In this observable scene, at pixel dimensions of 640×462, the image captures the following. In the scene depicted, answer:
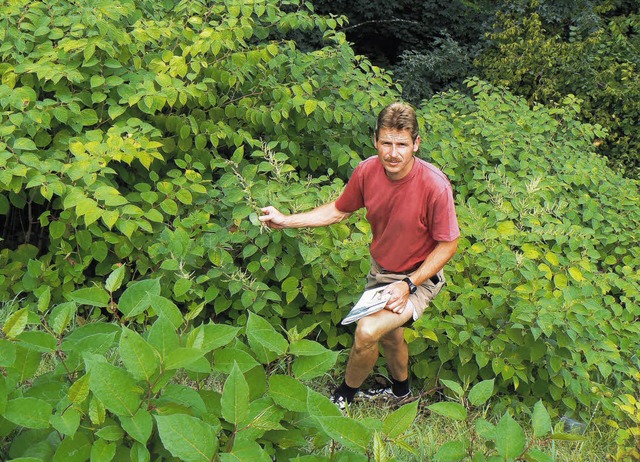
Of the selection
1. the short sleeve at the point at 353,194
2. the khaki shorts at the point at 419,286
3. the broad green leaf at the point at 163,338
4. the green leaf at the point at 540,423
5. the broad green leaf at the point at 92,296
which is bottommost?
the khaki shorts at the point at 419,286

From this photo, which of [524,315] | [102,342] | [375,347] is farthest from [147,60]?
[102,342]

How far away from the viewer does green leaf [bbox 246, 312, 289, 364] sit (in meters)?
1.36

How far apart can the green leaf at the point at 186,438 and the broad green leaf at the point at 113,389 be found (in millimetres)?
99

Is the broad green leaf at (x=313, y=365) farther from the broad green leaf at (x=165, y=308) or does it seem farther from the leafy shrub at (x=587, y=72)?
the leafy shrub at (x=587, y=72)

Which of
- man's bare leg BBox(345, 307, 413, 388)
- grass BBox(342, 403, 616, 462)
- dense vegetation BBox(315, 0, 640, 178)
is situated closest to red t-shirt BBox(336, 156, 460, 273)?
man's bare leg BBox(345, 307, 413, 388)

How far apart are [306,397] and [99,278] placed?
108 inches

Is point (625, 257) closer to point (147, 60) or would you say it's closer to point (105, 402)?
point (147, 60)

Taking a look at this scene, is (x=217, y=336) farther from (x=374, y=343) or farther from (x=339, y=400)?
(x=339, y=400)

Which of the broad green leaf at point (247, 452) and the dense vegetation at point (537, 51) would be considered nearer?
the broad green leaf at point (247, 452)

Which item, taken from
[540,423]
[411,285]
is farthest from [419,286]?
[540,423]

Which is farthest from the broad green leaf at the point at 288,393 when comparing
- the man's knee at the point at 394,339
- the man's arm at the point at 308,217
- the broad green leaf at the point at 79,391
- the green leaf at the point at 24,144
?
the green leaf at the point at 24,144

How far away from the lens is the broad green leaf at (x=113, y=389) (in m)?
1.19

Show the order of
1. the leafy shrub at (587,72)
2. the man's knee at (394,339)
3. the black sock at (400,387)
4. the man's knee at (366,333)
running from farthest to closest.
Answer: the leafy shrub at (587,72), the black sock at (400,387), the man's knee at (394,339), the man's knee at (366,333)

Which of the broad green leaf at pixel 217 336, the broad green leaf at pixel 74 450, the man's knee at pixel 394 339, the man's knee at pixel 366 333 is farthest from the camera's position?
the man's knee at pixel 394 339
